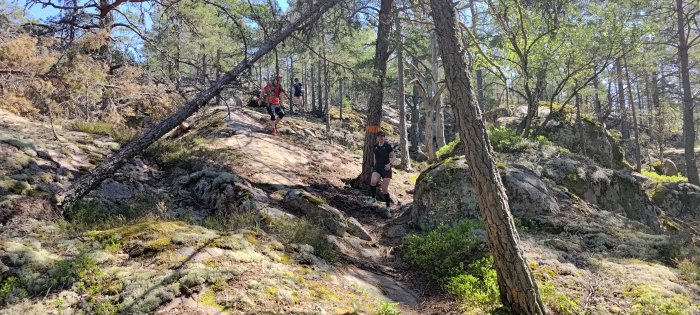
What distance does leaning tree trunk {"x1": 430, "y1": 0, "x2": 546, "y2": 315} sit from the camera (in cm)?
416

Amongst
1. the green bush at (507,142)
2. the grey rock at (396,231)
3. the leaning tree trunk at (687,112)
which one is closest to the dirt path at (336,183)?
the grey rock at (396,231)

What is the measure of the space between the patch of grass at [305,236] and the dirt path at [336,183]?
11.6 inches

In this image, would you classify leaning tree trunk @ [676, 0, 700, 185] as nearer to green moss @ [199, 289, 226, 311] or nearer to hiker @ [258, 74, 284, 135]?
hiker @ [258, 74, 284, 135]

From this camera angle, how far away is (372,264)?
6.36 m

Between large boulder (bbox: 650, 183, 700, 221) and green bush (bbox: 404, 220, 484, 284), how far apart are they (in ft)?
41.7

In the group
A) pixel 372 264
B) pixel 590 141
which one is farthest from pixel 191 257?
pixel 590 141

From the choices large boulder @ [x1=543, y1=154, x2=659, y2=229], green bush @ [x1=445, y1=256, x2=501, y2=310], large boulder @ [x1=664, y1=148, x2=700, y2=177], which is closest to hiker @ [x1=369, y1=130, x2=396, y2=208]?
large boulder @ [x1=543, y1=154, x2=659, y2=229]

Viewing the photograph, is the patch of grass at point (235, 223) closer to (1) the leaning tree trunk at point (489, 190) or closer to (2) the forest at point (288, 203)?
(2) the forest at point (288, 203)

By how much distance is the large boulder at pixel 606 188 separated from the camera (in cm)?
991

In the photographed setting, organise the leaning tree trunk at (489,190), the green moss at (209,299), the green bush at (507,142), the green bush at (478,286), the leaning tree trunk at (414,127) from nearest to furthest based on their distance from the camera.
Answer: the green moss at (209,299) < the leaning tree trunk at (489,190) < the green bush at (478,286) < the green bush at (507,142) < the leaning tree trunk at (414,127)

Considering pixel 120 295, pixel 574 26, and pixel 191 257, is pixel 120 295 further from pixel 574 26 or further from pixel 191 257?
pixel 574 26

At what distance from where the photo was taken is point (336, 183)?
11.1 metres

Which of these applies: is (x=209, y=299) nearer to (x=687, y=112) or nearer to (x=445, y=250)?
(x=445, y=250)

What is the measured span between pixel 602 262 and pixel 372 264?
10.9ft
